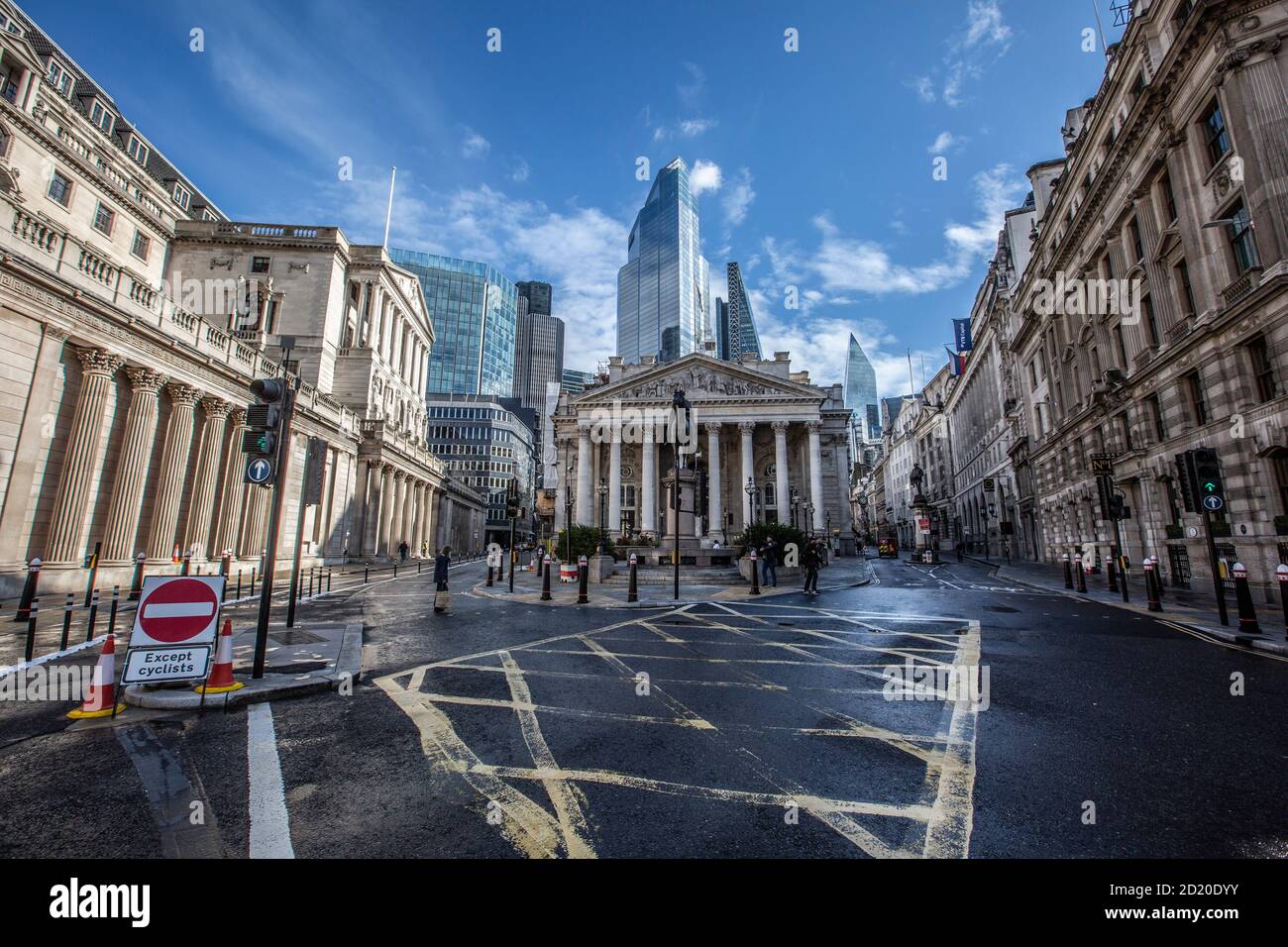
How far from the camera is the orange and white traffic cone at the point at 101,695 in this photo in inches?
205

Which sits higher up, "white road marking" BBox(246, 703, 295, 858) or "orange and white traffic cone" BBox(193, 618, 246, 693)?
"orange and white traffic cone" BBox(193, 618, 246, 693)

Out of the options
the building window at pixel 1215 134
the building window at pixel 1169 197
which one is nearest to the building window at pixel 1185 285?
the building window at pixel 1169 197

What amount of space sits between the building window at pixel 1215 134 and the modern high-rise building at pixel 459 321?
10730cm

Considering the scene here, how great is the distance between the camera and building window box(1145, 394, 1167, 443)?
65.5 ft

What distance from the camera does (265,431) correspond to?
23.4 ft

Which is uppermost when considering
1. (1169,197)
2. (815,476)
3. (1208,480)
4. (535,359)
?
(535,359)

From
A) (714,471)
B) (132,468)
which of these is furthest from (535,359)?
(132,468)

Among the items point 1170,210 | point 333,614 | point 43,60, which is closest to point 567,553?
point 333,614

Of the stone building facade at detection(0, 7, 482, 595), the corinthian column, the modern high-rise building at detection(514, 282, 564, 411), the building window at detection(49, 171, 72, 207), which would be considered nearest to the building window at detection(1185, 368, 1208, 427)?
the stone building facade at detection(0, 7, 482, 595)

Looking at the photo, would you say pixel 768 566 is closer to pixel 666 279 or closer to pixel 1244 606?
pixel 1244 606

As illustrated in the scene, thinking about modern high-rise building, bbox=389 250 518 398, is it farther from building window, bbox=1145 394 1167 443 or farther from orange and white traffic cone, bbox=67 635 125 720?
orange and white traffic cone, bbox=67 635 125 720

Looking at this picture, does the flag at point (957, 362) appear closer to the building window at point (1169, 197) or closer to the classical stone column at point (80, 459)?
the building window at point (1169, 197)

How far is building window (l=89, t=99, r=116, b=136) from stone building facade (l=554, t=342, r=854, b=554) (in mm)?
35568

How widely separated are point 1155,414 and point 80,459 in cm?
3794
